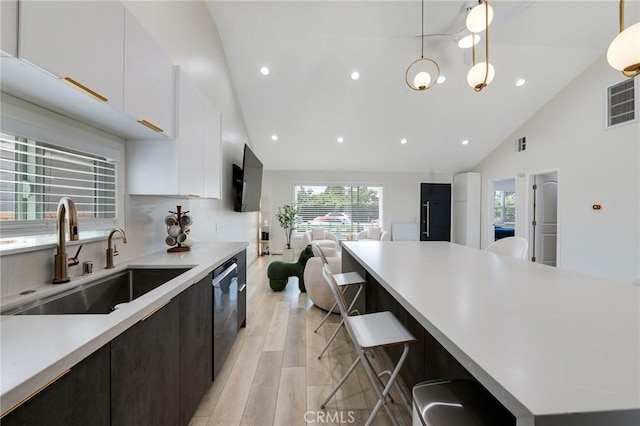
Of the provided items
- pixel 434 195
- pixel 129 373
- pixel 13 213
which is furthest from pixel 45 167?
pixel 434 195

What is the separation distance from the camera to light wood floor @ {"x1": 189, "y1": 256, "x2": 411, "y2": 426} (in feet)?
5.16

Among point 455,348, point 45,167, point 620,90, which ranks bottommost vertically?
point 455,348

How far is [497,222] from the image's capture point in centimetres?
845

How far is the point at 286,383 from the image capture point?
1.87 meters

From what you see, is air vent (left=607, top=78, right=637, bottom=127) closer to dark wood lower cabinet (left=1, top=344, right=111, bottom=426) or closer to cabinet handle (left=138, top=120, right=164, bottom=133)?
cabinet handle (left=138, top=120, right=164, bottom=133)

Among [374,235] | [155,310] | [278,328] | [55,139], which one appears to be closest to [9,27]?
[55,139]

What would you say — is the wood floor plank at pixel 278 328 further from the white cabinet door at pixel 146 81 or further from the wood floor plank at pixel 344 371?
the white cabinet door at pixel 146 81

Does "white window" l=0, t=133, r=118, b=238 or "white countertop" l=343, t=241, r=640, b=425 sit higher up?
"white window" l=0, t=133, r=118, b=238

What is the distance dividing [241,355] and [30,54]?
221 cm

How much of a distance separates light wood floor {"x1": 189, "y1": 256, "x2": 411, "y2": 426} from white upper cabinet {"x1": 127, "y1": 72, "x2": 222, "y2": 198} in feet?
4.55

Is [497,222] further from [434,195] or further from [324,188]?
[324,188]

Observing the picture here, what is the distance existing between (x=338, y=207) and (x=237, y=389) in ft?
21.0

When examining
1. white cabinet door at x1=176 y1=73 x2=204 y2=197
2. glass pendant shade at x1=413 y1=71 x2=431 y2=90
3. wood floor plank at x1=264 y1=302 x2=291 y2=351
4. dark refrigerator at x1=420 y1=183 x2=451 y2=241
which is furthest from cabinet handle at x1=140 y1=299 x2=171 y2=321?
dark refrigerator at x1=420 y1=183 x2=451 y2=241

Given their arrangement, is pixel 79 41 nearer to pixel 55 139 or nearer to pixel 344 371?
pixel 55 139
